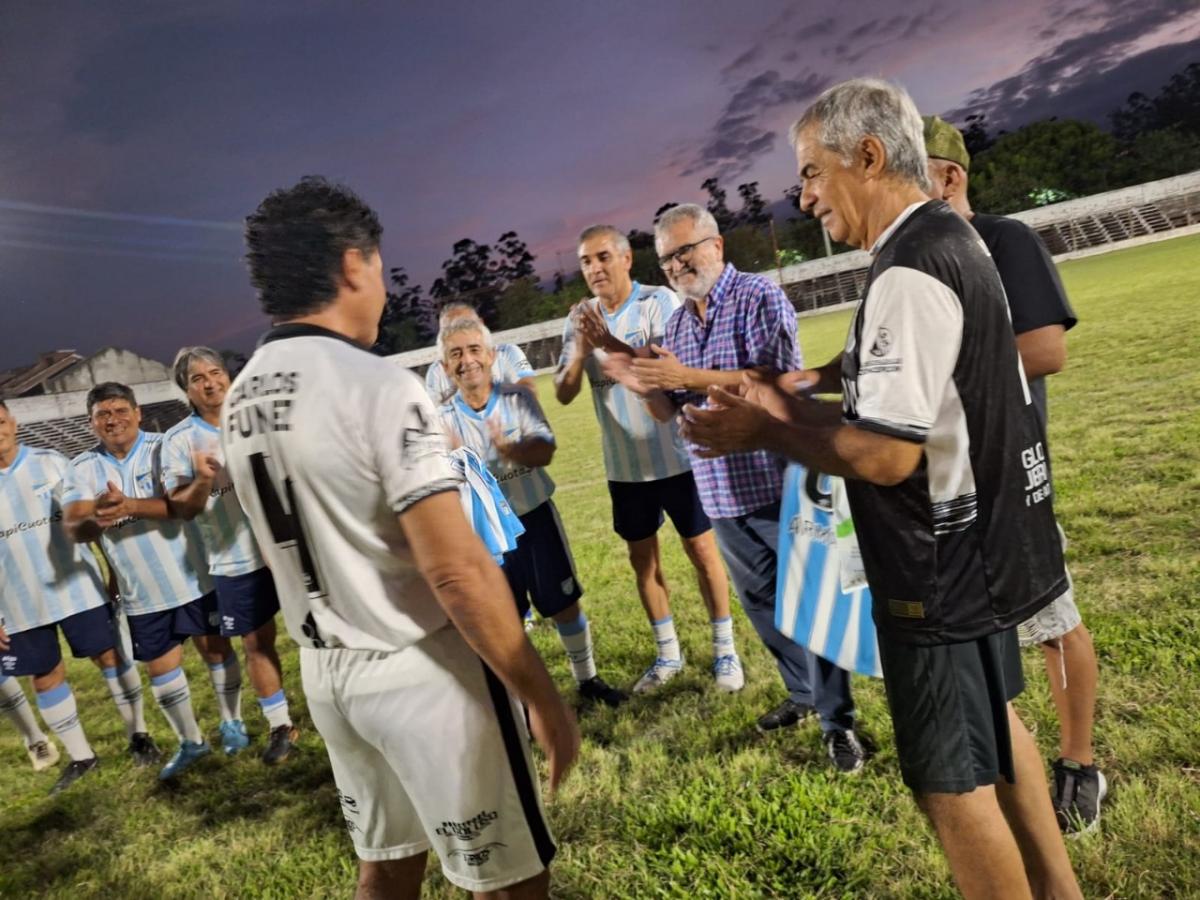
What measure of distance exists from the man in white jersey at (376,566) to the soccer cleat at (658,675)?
2472 mm

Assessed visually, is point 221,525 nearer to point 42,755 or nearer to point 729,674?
point 42,755

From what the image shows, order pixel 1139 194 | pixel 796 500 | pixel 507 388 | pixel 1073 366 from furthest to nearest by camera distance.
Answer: pixel 1139 194, pixel 1073 366, pixel 507 388, pixel 796 500

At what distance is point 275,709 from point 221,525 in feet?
3.74

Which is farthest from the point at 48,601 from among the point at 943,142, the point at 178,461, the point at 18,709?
the point at 943,142

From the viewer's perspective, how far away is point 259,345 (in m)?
1.65

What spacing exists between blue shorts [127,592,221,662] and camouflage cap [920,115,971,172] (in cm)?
451

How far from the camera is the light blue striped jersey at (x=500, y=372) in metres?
4.21

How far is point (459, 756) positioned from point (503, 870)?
300 mm

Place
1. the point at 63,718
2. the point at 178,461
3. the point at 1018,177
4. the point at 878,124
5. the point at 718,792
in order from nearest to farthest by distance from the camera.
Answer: the point at 878,124 → the point at 718,792 → the point at 178,461 → the point at 63,718 → the point at 1018,177

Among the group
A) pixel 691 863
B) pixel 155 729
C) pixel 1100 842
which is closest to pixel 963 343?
pixel 1100 842

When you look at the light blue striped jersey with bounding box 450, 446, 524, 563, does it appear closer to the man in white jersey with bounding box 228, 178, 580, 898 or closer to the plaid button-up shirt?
the man in white jersey with bounding box 228, 178, 580, 898

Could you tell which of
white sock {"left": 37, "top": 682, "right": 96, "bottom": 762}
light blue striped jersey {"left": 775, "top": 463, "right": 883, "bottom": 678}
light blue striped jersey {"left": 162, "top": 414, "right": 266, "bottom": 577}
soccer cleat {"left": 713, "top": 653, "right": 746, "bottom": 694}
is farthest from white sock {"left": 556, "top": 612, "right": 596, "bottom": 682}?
white sock {"left": 37, "top": 682, "right": 96, "bottom": 762}

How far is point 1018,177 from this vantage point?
2260 inches

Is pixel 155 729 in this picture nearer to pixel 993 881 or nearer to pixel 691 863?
pixel 691 863
